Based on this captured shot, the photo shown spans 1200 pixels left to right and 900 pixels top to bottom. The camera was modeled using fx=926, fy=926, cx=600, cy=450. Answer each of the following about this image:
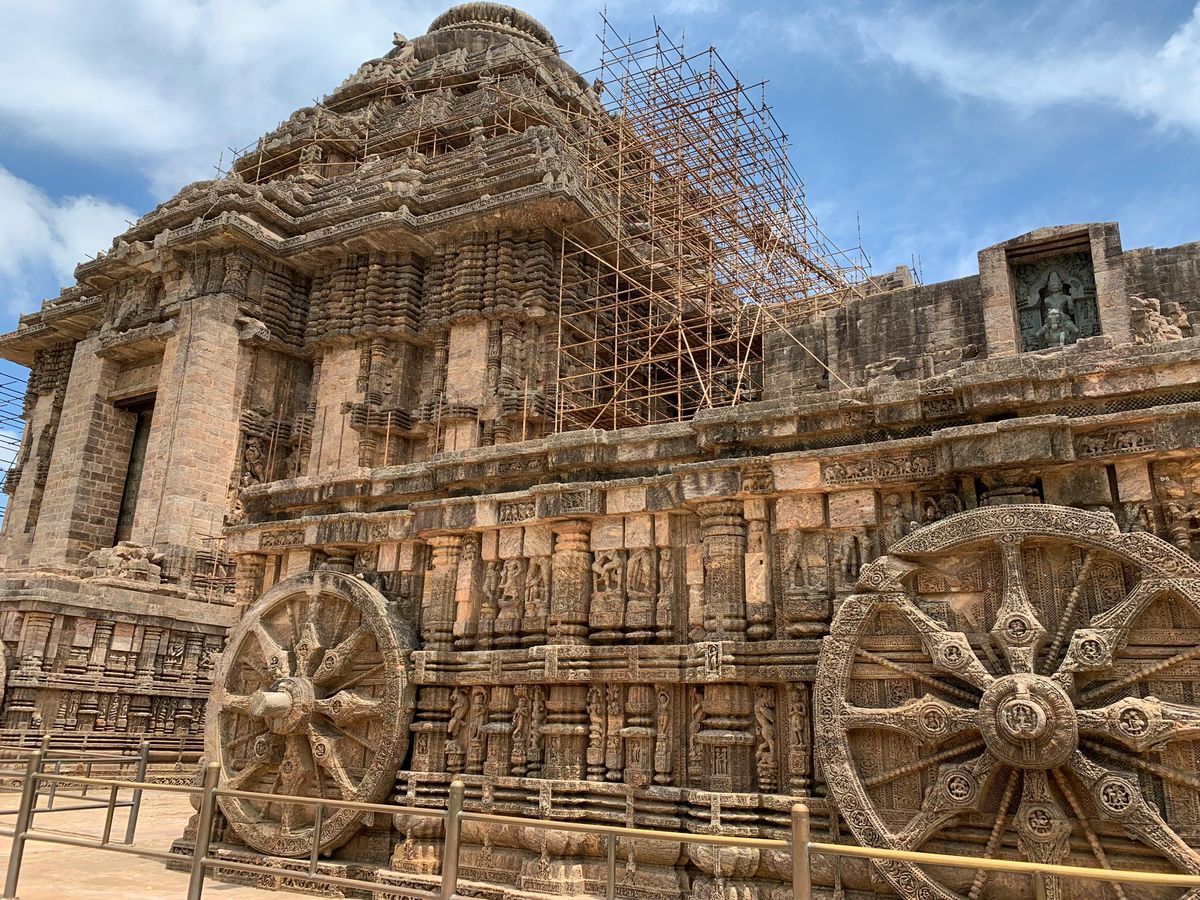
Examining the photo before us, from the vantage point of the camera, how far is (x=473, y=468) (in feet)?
30.6

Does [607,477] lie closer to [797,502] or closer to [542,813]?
[797,502]

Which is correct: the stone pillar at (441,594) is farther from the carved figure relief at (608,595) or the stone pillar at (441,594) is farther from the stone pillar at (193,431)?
the stone pillar at (193,431)

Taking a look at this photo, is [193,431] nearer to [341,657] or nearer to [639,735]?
[341,657]

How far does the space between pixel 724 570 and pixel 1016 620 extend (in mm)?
2246

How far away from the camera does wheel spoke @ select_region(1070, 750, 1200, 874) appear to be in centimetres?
546

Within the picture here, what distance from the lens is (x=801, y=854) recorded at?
468 cm

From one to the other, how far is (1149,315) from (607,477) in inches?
300

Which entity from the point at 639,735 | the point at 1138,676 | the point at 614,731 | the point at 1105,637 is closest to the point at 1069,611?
the point at 1105,637

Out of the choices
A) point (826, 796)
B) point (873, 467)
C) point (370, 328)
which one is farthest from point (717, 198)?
point (826, 796)

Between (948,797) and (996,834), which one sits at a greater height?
(948,797)

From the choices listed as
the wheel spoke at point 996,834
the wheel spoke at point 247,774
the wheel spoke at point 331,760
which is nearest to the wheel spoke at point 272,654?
the wheel spoke at point 331,760

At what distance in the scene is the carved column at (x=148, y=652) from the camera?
59.1 ft

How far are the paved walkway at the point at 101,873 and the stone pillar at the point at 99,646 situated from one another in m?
4.73

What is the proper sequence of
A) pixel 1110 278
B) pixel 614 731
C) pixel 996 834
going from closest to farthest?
pixel 996 834, pixel 614 731, pixel 1110 278
